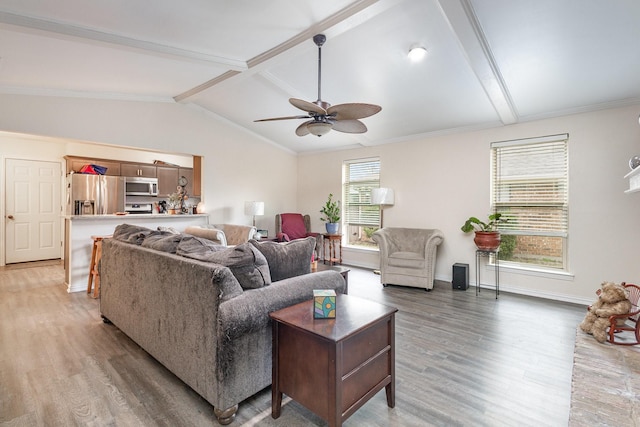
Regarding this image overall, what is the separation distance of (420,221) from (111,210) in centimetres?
595

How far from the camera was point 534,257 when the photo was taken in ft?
14.4

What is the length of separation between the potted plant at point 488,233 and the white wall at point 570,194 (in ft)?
0.88

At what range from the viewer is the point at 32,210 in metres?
6.34

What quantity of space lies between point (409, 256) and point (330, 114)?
9.03 ft

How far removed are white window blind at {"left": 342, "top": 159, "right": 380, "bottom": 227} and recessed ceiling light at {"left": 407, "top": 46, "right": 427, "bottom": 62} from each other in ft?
8.96

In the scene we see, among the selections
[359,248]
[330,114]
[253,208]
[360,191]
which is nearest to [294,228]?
[253,208]

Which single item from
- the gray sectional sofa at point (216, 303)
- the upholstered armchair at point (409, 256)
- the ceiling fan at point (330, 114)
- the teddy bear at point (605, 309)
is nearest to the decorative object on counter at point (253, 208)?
the upholstered armchair at point (409, 256)

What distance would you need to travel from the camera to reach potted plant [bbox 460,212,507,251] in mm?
4270

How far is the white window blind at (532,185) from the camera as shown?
4180 millimetres

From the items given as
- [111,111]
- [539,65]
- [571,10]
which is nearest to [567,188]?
[539,65]

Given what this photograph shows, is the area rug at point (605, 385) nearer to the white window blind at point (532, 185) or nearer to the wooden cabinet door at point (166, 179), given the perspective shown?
the white window blind at point (532, 185)

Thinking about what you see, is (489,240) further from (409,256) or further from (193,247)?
(193,247)

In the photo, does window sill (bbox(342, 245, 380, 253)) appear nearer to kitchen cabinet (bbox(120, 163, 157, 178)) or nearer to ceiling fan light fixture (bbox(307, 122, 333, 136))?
ceiling fan light fixture (bbox(307, 122, 333, 136))

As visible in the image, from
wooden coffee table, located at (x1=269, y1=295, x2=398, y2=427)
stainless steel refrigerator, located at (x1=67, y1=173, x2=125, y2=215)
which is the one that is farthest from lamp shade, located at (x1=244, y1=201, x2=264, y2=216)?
wooden coffee table, located at (x1=269, y1=295, x2=398, y2=427)
